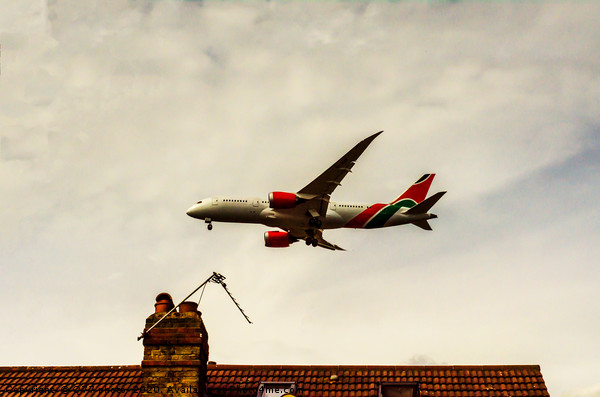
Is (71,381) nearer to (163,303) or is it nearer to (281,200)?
(163,303)

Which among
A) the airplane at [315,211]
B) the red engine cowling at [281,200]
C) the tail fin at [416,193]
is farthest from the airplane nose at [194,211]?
the tail fin at [416,193]

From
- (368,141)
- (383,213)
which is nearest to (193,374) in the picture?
(368,141)

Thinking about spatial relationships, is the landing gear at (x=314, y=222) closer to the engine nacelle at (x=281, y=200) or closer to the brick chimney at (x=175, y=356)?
the engine nacelle at (x=281, y=200)

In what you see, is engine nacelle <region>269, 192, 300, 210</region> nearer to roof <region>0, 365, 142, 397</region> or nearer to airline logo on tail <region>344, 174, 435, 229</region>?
airline logo on tail <region>344, 174, 435, 229</region>

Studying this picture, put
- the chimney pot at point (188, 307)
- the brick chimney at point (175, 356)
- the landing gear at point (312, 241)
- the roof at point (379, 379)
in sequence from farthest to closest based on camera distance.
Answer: the landing gear at point (312, 241) < the roof at point (379, 379) < the chimney pot at point (188, 307) < the brick chimney at point (175, 356)

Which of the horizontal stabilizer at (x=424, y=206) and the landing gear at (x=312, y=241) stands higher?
the horizontal stabilizer at (x=424, y=206)

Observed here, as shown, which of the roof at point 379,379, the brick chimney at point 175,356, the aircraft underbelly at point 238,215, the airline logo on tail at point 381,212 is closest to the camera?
the brick chimney at point 175,356

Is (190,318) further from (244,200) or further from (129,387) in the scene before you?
(244,200)

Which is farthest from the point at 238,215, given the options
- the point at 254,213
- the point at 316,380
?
the point at 316,380
